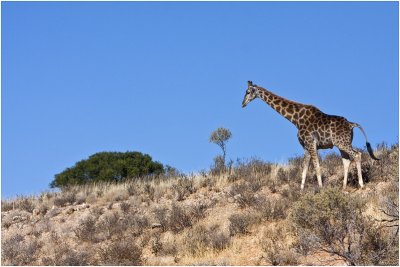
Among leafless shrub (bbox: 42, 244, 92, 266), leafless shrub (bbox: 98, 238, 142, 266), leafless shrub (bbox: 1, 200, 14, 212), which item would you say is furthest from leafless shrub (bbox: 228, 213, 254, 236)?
leafless shrub (bbox: 1, 200, 14, 212)

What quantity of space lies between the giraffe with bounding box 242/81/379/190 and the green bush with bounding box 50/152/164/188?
27678 mm

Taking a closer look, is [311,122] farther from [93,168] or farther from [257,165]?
[93,168]

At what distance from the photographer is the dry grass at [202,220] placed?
16.1m

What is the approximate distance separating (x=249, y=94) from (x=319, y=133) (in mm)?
2880

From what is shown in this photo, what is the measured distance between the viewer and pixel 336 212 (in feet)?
A: 46.9

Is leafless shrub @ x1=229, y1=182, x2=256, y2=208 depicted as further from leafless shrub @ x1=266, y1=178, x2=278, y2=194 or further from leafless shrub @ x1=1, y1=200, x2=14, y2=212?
leafless shrub @ x1=1, y1=200, x2=14, y2=212

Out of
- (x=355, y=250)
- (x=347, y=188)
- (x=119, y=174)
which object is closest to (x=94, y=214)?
(x=347, y=188)

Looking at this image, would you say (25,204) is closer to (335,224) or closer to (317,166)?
(317,166)

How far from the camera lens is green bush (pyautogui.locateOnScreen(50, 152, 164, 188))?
162 feet

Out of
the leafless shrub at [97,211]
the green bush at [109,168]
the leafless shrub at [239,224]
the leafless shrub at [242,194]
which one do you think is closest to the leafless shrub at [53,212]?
the leafless shrub at [97,211]

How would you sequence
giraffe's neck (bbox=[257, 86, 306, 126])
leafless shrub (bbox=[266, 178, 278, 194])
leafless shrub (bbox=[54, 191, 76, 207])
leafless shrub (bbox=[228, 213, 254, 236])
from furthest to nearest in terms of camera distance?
leafless shrub (bbox=[54, 191, 76, 207]), leafless shrub (bbox=[266, 178, 278, 194]), giraffe's neck (bbox=[257, 86, 306, 126]), leafless shrub (bbox=[228, 213, 254, 236])

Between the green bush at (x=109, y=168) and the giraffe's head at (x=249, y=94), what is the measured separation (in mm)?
26372

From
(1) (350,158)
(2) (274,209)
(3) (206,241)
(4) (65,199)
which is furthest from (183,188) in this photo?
(3) (206,241)

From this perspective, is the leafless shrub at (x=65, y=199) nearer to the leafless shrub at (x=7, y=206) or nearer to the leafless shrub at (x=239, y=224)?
the leafless shrub at (x=7, y=206)
